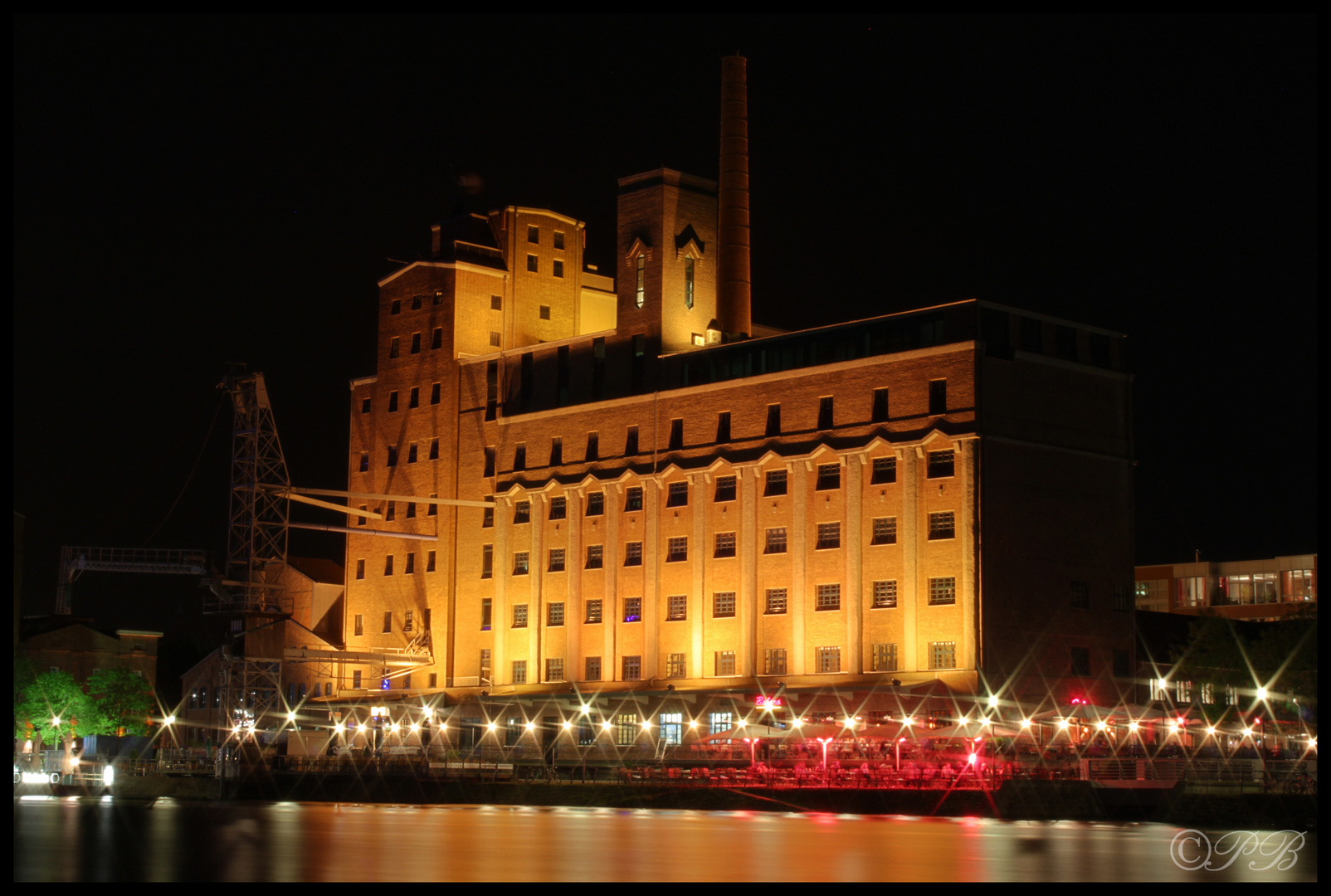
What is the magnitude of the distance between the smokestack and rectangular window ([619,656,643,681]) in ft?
52.4

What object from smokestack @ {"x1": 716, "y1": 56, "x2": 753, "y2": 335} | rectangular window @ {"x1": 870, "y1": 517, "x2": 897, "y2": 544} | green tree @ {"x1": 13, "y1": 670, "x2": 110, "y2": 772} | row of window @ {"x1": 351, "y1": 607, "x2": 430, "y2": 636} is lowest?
green tree @ {"x1": 13, "y1": 670, "x2": 110, "y2": 772}

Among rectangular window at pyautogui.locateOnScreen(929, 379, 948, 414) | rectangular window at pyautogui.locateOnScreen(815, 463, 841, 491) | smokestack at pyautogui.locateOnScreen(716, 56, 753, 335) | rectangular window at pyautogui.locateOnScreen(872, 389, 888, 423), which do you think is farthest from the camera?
smokestack at pyautogui.locateOnScreen(716, 56, 753, 335)

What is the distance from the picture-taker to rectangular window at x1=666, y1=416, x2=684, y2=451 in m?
79.4

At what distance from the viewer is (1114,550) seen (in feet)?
237

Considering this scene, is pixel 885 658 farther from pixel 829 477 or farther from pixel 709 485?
pixel 709 485

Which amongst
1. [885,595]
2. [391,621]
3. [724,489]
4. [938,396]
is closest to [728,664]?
[724,489]

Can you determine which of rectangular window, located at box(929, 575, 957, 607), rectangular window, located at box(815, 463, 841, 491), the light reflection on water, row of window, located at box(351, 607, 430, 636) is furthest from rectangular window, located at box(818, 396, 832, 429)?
row of window, located at box(351, 607, 430, 636)

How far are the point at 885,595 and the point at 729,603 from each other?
8.56 meters

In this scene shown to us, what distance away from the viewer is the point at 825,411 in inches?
2916

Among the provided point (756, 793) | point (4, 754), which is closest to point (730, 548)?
point (756, 793)

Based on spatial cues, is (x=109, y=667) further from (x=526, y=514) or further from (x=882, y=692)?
(x=882, y=692)

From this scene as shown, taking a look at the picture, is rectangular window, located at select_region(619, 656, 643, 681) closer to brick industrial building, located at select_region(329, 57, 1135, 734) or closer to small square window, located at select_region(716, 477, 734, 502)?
brick industrial building, located at select_region(329, 57, 1135, 734)

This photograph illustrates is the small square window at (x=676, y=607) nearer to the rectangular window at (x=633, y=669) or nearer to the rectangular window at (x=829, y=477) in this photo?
the rectangular window at (x=633, y=669)

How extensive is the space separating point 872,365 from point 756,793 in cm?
2127
